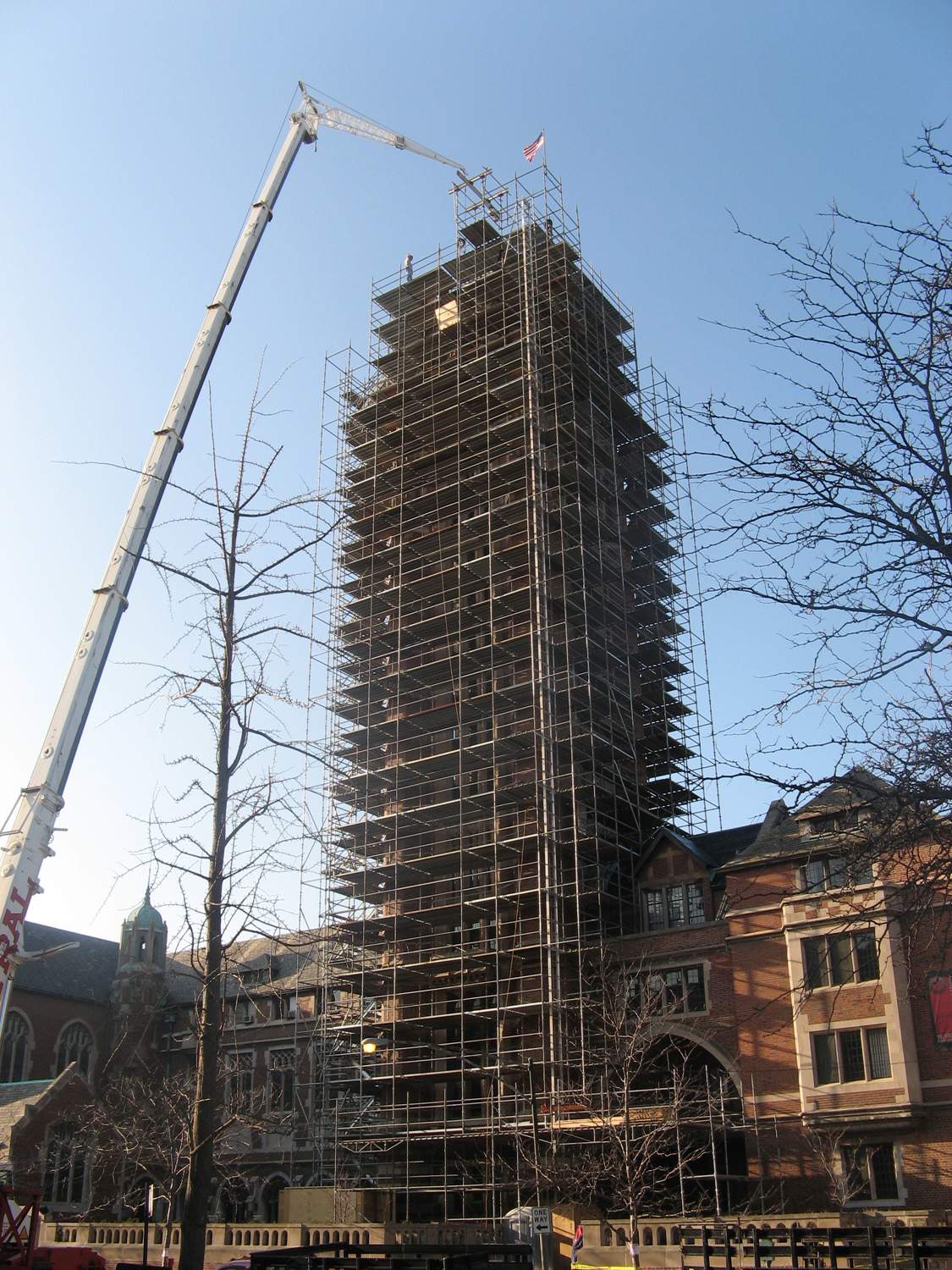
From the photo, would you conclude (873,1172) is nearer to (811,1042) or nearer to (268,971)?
(811,1042)

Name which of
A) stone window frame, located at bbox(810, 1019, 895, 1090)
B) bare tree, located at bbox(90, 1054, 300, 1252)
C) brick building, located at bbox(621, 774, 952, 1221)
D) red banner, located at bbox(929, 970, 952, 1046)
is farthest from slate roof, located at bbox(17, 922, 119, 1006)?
red banner, located at bbox(929, 970, 952, 1046)

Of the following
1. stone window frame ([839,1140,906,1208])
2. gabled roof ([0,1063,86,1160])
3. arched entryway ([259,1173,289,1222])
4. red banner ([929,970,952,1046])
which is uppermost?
red banner ([929,970,952,1046])

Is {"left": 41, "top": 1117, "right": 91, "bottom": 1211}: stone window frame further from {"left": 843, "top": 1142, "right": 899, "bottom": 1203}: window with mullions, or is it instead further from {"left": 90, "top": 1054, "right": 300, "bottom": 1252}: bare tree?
{"left": 843, "top": 1142, "right": 899, "bottom": 1203}: window with mullions

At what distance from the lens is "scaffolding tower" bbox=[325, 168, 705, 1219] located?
3897 centimetres

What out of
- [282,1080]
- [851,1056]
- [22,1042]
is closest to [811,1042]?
[851,1056]

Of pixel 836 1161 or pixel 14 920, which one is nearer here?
pixel 14 920

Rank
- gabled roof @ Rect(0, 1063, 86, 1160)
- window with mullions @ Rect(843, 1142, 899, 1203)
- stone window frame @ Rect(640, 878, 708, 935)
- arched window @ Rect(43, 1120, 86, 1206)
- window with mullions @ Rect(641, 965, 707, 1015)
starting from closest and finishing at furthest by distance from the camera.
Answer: window with mullions @ Rect(843, 1142, 899, 1203) → window with mullions @ Rect(641, 965, 707, 1015) → stone window frame @ Rect(640, 878, 708, 935) → gabled roof @ Rect(0, 1063, 86, 1160) → arched window @ Rect(43, 1120, 86, 1206)

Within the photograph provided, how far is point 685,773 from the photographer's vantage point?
1825 inches

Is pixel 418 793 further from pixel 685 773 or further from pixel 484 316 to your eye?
pixel 484 316

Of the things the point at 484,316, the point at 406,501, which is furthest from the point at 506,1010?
the point at 484,316

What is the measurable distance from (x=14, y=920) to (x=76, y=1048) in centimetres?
4984

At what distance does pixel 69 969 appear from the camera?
65062 mm

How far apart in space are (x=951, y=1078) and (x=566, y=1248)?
1058cm

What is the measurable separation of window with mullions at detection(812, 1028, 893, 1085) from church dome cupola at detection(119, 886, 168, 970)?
41387mm
